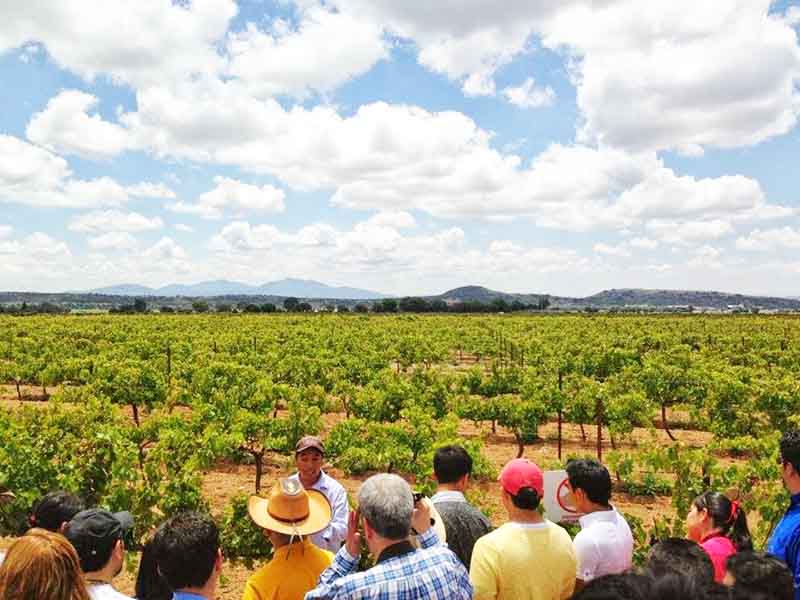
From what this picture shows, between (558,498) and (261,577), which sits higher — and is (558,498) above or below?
above

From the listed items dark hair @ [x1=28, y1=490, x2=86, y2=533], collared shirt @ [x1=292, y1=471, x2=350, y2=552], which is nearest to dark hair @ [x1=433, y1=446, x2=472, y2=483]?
collared shirt @ [x1=292, y1=471, x2=350, y2=552]

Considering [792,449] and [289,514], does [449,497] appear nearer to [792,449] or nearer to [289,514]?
[289,514]

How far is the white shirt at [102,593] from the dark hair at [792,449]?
13.5 ft

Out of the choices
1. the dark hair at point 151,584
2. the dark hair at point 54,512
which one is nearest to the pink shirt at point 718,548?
the dark hair at point 151,584

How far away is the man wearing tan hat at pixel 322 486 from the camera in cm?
510

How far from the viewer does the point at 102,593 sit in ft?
9.35

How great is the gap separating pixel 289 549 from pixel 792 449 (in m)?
3.34

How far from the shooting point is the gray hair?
267cm

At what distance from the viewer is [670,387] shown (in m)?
19.2

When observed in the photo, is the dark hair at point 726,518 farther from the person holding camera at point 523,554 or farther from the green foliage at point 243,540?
the green foliage at point 243,540

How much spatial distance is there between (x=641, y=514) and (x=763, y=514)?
3865mm

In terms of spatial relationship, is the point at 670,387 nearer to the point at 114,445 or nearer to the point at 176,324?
the point at 114,445

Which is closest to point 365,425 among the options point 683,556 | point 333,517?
point 333,517

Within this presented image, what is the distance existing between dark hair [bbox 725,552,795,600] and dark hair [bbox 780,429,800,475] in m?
1.55
